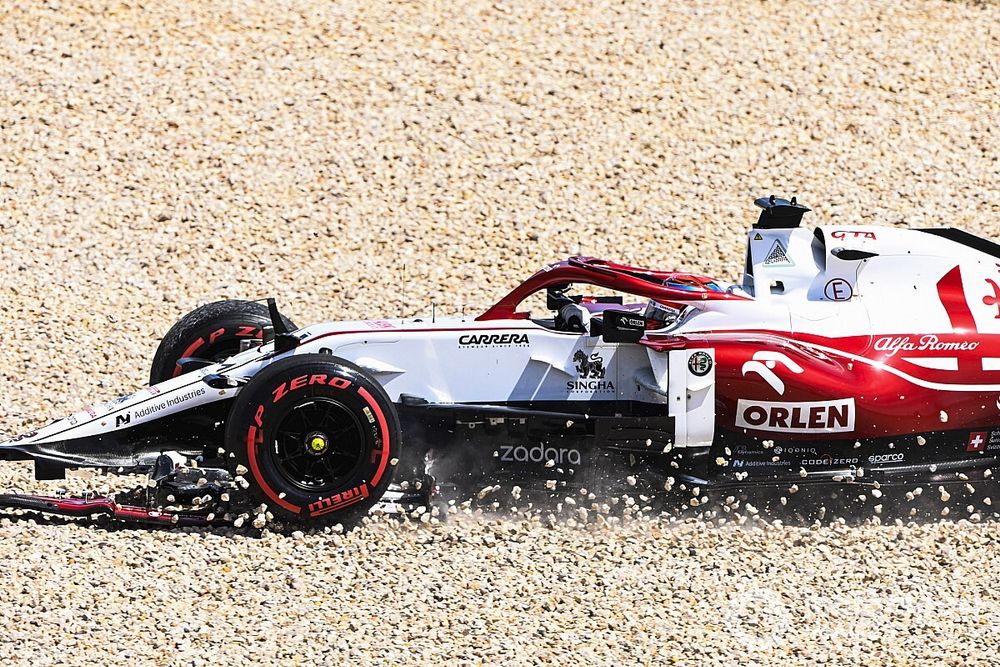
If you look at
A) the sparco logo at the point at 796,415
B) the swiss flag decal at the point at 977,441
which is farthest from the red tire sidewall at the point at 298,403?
the swiss flag decal at the point at 977,441

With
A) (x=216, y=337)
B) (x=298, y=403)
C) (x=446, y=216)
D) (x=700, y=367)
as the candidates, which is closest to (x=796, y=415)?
(x=700, y=367)

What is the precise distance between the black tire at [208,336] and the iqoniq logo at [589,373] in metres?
2.17

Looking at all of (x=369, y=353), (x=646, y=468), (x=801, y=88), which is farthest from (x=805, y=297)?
(x=801, y=88)

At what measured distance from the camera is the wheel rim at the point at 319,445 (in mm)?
7578

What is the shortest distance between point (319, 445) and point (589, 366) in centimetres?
159

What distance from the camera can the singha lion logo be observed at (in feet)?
26.3

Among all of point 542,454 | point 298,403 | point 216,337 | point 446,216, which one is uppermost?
point 446,216

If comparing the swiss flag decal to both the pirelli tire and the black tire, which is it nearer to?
the pirelli tire

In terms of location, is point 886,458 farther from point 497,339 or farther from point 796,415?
point 497,339

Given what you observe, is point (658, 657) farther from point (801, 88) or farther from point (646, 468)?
point (801, 88)

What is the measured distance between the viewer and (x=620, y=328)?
→ 316 inches

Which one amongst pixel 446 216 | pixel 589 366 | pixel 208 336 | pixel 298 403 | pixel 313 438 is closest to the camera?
pixel 298 403

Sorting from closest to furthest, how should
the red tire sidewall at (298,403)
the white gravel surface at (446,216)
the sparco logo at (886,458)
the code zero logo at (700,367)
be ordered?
1. the white gravel surface at (446,216)
2. the red tire sidewall at (298,403)
3. the code zero logo at (700,367)
4. the sparco logo at (886,458)

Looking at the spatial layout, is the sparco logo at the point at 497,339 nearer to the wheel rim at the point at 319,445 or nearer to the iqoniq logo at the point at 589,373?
the iqoniq logo at the point at 589,373
